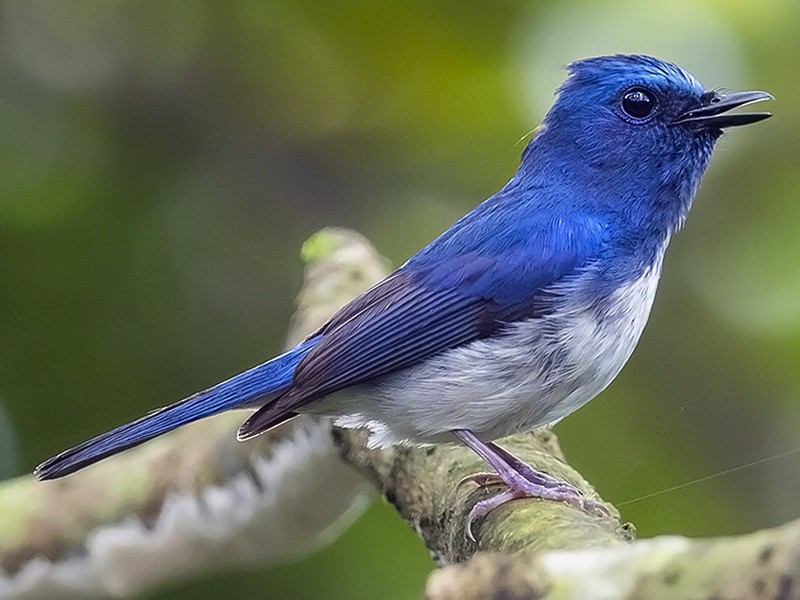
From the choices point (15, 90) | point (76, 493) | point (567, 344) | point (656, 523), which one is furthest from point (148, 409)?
point (567, 344)

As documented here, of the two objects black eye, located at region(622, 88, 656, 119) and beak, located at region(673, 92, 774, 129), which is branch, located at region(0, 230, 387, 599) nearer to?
black eye, located at region(622, 88, 656, 119)

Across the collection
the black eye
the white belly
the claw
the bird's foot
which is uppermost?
the black eye

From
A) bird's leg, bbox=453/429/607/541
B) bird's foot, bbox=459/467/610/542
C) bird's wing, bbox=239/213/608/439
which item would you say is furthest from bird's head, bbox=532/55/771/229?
bird's foot, bbox=459/467/610/542

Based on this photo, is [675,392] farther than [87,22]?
No

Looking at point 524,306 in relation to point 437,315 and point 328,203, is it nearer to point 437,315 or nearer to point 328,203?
point 437,315

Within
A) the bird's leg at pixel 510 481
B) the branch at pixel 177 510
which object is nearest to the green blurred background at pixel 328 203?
the branch at pixel 177 510

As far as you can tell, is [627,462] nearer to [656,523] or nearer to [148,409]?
[656,523]

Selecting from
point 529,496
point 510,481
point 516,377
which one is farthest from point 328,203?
point 529,496
